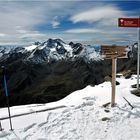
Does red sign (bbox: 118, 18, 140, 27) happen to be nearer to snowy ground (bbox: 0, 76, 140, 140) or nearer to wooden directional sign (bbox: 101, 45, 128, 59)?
wooden directional sign (bbox: 101, 45, 128, 59)

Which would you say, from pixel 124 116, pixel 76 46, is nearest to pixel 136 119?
pixel 124 116

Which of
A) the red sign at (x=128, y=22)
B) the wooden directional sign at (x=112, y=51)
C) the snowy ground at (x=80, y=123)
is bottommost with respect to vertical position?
the snowy ground at (x=80, y=123)

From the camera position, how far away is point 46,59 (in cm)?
19250

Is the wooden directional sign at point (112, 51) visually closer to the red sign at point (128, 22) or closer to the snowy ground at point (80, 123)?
the red sign at point (128, 22)

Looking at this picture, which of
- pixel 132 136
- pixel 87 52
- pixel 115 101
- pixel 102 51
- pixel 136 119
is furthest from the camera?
pixel 87 52

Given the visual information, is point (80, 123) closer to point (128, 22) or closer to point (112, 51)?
point (112, 51)

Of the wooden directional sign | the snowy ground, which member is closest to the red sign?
the wooden directional sign

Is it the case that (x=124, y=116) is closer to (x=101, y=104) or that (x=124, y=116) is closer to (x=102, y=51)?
(x=101, y=104)

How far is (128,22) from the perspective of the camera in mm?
10109

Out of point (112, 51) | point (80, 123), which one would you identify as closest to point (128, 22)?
point (112, 51)

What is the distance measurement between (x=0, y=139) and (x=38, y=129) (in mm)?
1470

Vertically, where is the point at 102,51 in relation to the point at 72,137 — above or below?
above

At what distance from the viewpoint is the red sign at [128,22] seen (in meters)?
9.96

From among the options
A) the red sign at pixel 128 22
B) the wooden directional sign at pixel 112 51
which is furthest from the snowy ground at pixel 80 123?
the red sign at pixel 128 22
